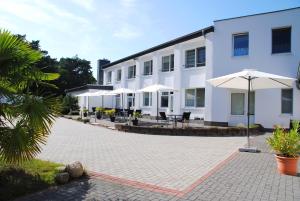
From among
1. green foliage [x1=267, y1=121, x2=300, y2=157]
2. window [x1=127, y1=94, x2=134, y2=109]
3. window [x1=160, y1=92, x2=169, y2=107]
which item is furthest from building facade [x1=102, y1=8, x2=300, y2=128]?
green foliage [x1=267, y1=121, x2=300, y2=157]

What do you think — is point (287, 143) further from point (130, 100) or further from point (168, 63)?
point (130, 100)

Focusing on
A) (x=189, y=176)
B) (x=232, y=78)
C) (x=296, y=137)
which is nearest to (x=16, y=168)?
(x=189, y=176)

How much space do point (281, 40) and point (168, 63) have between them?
10.8 meters

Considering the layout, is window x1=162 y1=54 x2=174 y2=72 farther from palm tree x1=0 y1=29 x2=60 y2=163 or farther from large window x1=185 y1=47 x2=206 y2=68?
palm tree x1=0 y1=29 x2=60 y2=163

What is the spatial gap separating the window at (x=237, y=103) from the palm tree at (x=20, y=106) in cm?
1700

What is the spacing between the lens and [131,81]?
34.4m

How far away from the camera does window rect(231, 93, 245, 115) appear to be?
68.9 feet

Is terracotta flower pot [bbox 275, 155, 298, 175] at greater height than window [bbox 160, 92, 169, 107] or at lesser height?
lesser

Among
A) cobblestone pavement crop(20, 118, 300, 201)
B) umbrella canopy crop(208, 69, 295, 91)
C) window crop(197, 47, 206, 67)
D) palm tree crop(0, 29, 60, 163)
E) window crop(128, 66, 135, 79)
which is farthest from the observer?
window crop(128, 66, 135, 79)

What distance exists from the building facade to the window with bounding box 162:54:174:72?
92mm

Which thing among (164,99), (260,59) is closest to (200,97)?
(164,99)

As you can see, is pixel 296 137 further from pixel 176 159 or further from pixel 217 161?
pixel 176 159

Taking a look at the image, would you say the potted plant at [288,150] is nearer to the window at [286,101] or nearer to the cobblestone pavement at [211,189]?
the cobblestone pavement at [211,189]

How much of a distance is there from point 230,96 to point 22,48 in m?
17.3
